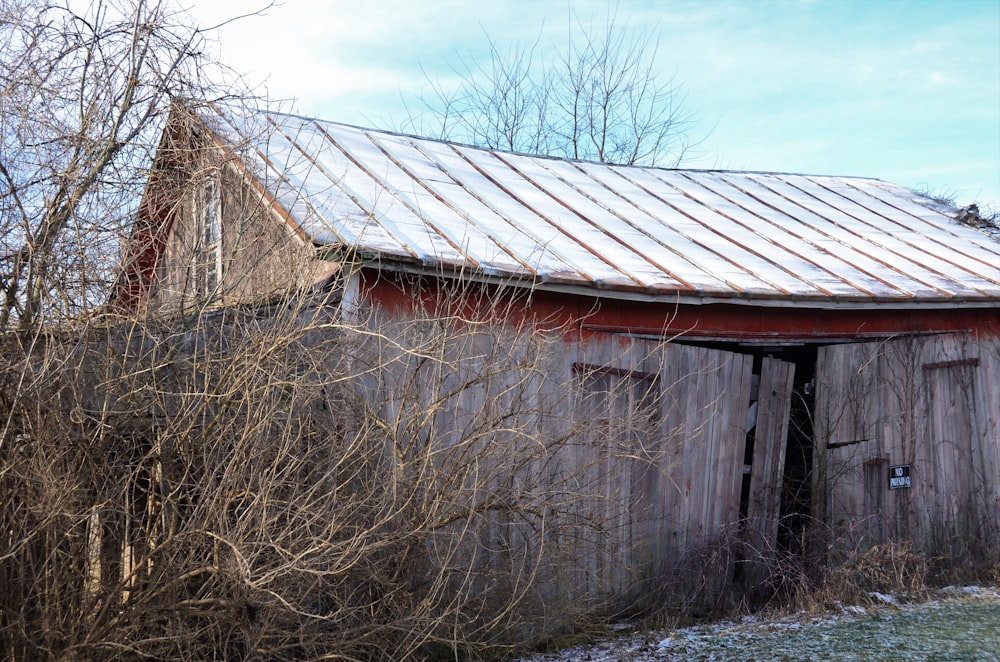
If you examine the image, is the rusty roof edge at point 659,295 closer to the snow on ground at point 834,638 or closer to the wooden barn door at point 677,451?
the wooden barn door at point 677,451

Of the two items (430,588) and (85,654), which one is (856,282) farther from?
(85,654)

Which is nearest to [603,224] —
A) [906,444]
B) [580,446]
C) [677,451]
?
[677,451]

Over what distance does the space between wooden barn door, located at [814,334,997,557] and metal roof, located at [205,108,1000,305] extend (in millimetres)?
715

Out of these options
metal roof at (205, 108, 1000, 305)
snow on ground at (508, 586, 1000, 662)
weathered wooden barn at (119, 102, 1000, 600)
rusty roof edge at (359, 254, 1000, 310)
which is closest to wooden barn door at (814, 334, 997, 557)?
weathered wooden barn at (119, 102, 1000, 600)

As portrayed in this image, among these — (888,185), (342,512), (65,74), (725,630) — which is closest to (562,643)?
(725,630)

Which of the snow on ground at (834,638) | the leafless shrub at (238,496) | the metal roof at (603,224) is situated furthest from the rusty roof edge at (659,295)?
the snow on ground at (834,638)

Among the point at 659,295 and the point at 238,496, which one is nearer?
the point at 238,496

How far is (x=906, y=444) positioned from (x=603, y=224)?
3.63m

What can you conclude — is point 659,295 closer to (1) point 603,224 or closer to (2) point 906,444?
(1) point 603,224

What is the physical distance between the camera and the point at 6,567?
181 inches

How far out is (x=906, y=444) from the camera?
9.25 metres

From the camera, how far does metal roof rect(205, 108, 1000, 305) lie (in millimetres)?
7094

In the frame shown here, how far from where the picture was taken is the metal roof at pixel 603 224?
7094mm

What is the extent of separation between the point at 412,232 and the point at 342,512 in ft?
9.16
